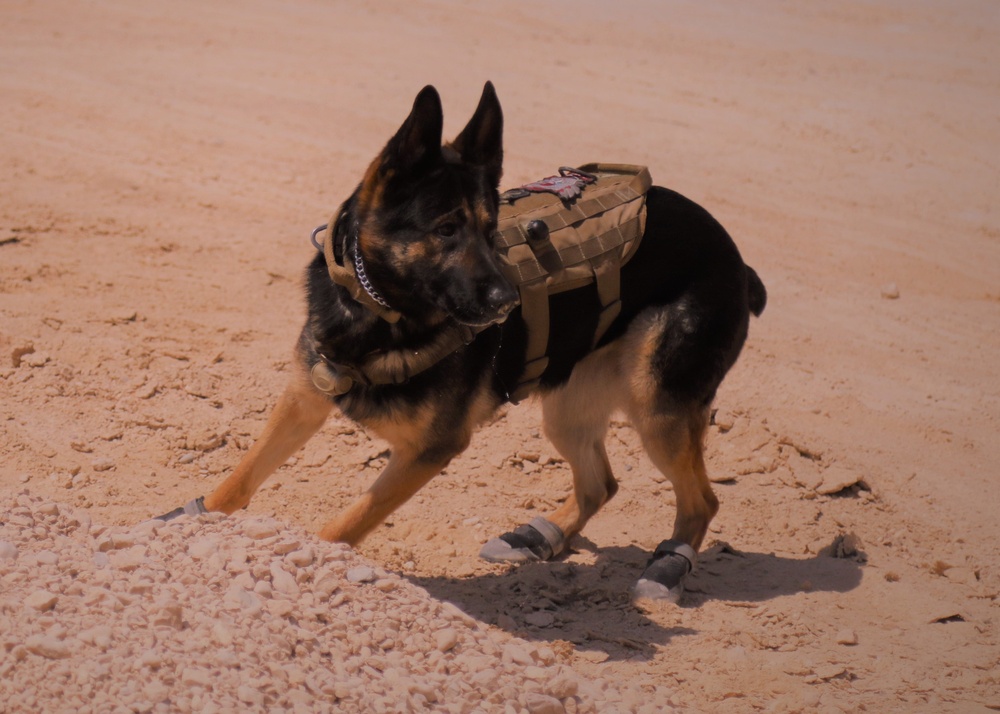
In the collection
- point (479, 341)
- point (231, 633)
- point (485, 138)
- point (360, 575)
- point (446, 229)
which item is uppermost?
point (485, 138)

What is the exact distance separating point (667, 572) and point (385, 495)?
4.93 feet

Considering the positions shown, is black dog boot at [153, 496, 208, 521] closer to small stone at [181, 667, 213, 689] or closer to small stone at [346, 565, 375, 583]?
small stone at [346, 565, 375, 583]

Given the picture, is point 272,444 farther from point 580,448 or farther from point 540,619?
point 580,448

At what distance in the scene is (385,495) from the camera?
4.32 metres

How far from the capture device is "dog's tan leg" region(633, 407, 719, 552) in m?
4.87

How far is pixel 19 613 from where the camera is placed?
3.36 m

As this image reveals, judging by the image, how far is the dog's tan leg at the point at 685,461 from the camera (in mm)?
4867

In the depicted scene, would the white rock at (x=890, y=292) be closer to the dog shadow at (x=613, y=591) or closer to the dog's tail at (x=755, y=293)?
the dog shadow at (x=613, y=591)

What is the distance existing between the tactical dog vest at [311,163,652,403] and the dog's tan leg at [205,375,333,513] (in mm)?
213

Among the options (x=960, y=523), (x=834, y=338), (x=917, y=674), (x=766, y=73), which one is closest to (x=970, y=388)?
(x=834, y=338)

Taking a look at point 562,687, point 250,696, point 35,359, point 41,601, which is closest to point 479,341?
point 562,687

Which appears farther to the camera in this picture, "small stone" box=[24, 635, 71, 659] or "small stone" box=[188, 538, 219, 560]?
"small stone" box=[188, 538, 219, 560]

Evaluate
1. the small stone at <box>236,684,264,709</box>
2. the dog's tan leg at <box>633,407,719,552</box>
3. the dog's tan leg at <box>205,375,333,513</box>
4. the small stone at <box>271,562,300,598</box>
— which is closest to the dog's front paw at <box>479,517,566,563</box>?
the dog's tan leg at <box>633,407,719,552</box>

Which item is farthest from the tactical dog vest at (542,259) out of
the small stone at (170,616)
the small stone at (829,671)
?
the small stone at (829,671)
